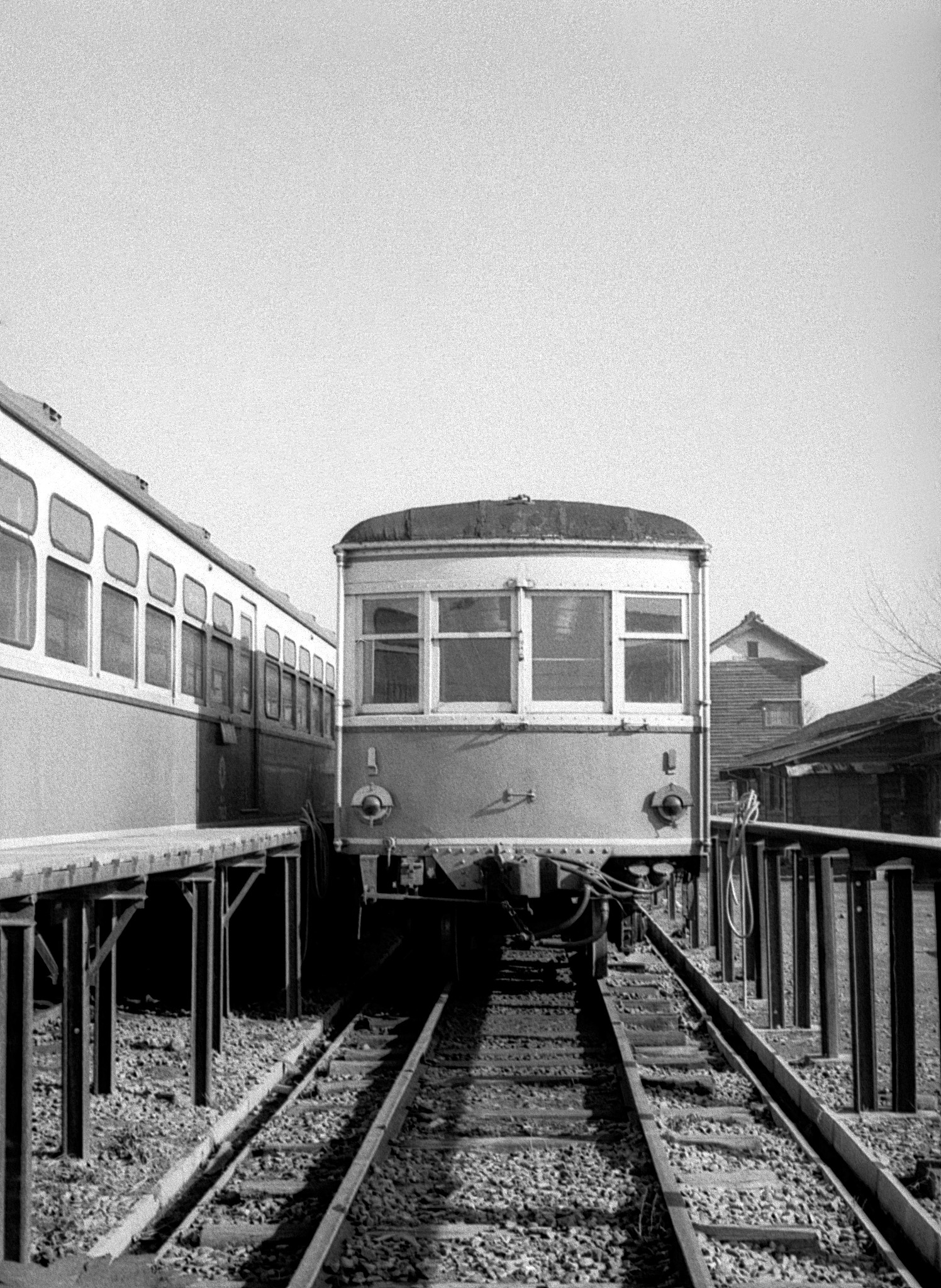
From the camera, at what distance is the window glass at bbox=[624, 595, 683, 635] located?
10.3m

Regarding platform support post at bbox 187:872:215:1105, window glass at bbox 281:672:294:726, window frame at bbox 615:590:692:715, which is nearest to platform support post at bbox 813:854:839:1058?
window frame at bbox 615:590:692:715

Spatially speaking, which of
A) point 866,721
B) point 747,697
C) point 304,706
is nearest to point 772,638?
point 747,697

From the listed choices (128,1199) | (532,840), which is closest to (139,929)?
(532,840)

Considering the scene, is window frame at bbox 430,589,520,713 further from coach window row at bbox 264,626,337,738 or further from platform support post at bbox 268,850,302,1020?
coach window row at bbox 264,626,337,738

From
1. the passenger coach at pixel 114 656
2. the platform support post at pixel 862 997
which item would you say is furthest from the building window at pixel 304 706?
the platform support post at pixel 862 997

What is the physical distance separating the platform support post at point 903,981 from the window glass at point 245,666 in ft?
22.1

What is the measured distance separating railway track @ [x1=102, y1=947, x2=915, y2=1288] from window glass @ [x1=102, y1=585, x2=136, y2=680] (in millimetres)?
2477

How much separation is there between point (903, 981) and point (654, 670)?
13.1 ft

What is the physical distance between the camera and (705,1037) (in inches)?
374

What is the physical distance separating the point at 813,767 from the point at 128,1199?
89.5ft

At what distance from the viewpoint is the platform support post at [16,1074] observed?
→ 4730 millimetres

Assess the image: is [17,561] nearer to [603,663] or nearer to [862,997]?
[862,997]

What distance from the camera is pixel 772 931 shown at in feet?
34.1

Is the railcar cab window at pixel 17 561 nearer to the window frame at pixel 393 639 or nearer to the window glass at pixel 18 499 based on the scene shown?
the window glass at pixel 18 499
